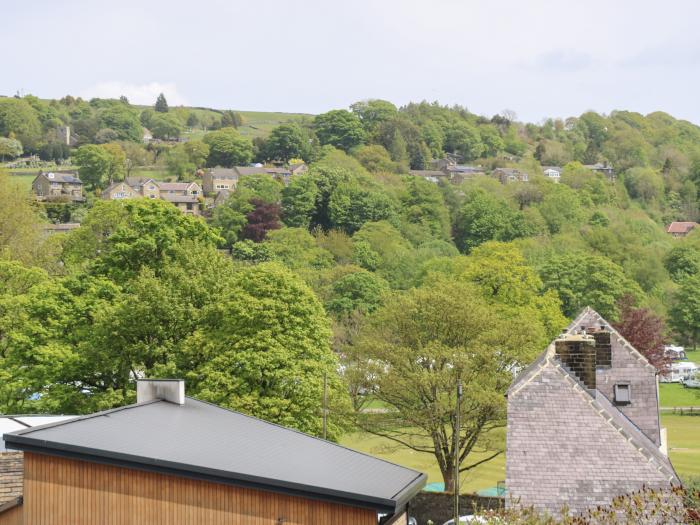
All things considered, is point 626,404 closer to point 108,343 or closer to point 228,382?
point 228,382

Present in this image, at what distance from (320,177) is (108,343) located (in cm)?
10649

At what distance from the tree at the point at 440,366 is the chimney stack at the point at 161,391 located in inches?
719

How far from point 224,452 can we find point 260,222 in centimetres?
11524

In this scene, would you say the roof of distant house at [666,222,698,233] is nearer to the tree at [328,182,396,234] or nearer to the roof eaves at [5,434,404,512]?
the tree at [328,182,396,234]

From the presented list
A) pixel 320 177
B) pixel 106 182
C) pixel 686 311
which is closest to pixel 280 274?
pixel 686 311

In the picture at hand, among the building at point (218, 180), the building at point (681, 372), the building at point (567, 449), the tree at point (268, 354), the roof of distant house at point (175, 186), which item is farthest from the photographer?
the building at point (218, 180)

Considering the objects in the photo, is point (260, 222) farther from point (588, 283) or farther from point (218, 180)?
point (218, 180)

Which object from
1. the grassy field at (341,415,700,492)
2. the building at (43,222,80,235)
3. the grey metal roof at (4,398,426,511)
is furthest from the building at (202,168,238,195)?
the grey metal roof at (4,398,426,511)

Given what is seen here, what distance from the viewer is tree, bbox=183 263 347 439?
37.6 m

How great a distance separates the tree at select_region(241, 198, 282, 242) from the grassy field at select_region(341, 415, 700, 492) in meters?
73.0

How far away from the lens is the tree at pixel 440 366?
128 ft

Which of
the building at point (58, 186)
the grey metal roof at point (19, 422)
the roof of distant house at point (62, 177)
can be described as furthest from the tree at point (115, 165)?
the grey metal roof at point (19, 422)

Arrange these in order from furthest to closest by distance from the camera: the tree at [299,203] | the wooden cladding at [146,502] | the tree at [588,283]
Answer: the tree at [299,203] < the tree at [588,283] < the wooden cladding at [146,502]

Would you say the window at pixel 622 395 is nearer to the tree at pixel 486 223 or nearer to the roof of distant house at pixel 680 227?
the tree at pixel 486 223
